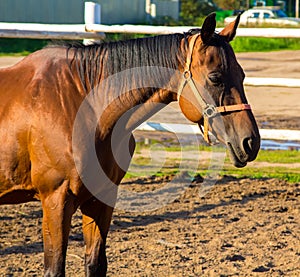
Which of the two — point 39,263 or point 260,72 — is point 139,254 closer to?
point 39,263

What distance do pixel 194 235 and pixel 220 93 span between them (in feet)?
7.43

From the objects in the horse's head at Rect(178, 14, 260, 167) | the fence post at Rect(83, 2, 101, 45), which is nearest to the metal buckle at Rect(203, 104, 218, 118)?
the horse's head at Rect(178, 14, 260, 167)

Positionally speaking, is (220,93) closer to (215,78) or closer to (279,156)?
(215,78)

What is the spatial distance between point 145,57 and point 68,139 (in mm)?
593

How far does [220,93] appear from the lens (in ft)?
12.2

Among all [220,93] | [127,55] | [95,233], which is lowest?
[95,233]

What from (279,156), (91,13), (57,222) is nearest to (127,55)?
(57,222)

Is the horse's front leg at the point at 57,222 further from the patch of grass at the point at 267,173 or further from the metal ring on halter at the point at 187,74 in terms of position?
the patch of grass at the point at 267,173

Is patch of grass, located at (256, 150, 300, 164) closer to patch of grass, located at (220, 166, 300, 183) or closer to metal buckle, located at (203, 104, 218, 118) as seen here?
patch of grass, located at (220, 166, 300, 183)

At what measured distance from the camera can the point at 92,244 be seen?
4.25 meters

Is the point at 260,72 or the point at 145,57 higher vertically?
the point at 145,57

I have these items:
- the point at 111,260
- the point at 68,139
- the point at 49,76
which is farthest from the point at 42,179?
the point at 111,260

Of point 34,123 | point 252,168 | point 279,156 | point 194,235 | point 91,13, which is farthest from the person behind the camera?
point 279,156

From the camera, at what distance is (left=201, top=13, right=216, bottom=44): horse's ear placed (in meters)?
3.61
